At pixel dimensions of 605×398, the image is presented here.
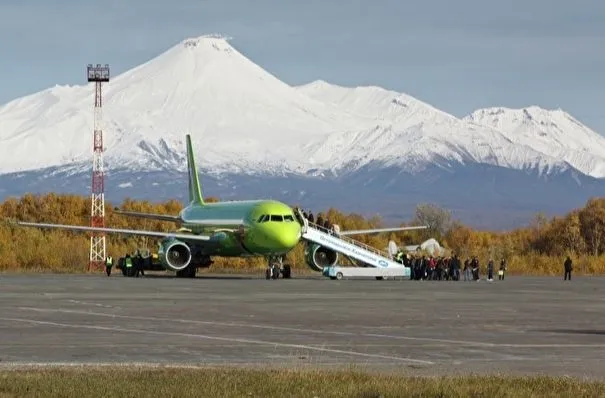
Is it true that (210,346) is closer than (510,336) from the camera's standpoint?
Yes

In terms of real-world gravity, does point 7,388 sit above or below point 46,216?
below

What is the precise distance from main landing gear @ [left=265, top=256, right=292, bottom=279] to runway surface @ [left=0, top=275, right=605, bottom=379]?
19.9m

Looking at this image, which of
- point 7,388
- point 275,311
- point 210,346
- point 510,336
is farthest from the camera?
point 275,311

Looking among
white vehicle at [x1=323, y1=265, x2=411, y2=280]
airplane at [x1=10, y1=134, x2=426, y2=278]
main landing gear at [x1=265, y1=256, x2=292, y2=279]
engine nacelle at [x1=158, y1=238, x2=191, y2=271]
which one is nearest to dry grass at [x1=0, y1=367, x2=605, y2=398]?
airplane at [x1=10, y1=134, x2=426, y2=278]

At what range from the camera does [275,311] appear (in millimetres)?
41344

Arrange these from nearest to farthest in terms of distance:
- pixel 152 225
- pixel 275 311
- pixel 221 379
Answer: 1. pixel 221 379
2. pixel 275 311
3. pixel 152 225

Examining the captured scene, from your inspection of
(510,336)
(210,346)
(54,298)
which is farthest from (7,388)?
(54,298)

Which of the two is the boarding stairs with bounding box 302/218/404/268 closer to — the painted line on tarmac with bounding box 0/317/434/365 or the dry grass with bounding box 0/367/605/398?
the painted line on tarmac with bounding box 0/317/434/365

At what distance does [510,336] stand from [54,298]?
2056 cm

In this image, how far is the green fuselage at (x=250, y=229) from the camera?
7481 centimetres

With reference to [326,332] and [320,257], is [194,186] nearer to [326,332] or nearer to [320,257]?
[320,257]

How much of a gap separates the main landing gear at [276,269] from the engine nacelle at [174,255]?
4.51 meters

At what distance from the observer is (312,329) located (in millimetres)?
33750

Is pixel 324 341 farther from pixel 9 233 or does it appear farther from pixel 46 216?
pixel 46 216
